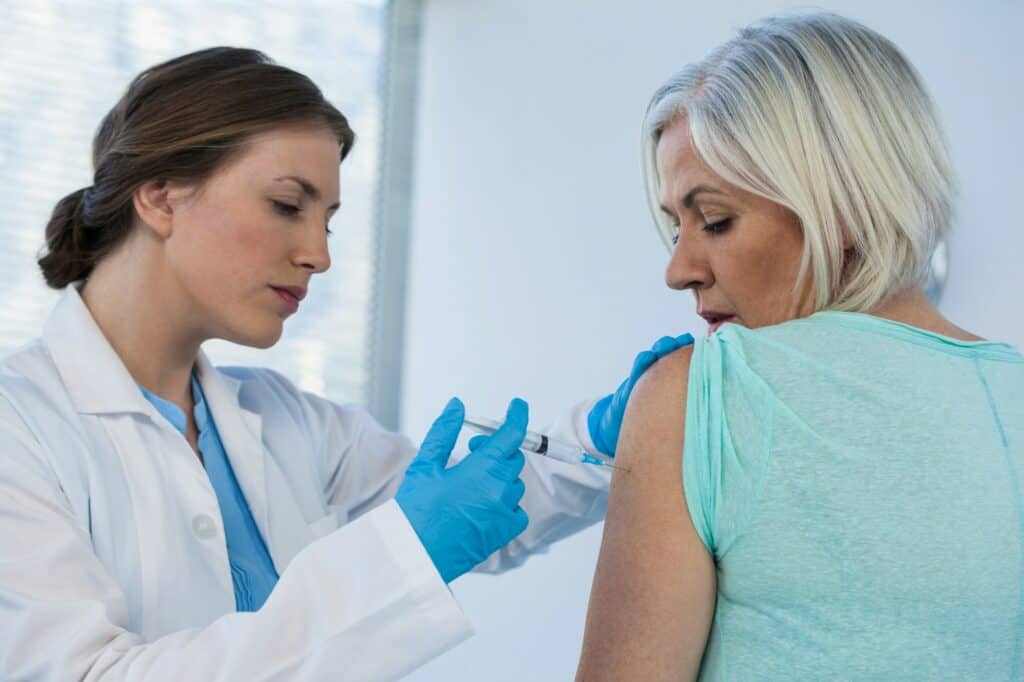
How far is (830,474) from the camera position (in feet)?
2.86

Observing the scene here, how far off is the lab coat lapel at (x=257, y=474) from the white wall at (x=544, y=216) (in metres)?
0.71

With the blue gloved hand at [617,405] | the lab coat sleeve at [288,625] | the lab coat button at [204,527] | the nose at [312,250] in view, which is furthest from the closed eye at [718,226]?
the lab coat button at [204,527]

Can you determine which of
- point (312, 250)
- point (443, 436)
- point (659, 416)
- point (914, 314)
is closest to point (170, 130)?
point (312, 250)

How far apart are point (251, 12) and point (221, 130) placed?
1.20 meters

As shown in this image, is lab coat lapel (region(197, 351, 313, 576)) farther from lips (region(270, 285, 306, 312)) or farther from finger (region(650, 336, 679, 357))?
finger (region(650, 336, 679, 357))

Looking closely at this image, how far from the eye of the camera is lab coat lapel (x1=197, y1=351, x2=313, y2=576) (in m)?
1.48

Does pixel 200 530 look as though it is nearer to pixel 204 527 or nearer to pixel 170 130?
pixel 204 527

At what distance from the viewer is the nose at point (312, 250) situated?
4.86 feet

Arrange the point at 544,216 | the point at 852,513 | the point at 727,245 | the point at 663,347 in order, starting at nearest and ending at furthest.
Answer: the point at 852,513, the point at 727,245, the point at 663,347, the point at 544,216

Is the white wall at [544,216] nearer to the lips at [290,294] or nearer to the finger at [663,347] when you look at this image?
the finger at [663,347]

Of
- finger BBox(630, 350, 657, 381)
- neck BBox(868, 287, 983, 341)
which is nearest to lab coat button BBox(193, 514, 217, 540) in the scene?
finger BBox(630, 350, 657, 381)

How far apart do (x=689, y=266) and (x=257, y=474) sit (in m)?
0.72

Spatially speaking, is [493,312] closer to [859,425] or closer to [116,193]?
[116,193]

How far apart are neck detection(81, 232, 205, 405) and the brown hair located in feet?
0.15
